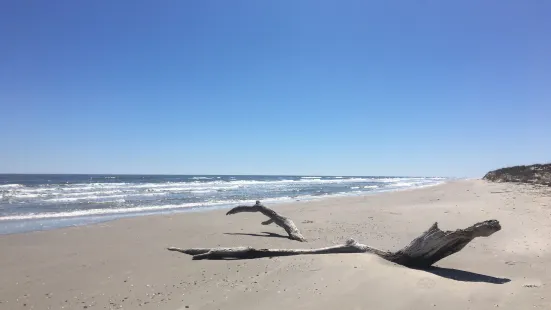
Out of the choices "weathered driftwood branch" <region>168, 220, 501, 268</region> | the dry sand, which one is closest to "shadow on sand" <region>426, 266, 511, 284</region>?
the dry sand

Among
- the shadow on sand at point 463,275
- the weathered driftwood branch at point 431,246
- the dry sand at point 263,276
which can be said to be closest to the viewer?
the dry sand at point 263,276

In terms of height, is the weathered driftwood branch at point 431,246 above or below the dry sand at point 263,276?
above

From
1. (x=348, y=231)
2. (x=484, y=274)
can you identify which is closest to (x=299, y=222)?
(x=348, y=231)

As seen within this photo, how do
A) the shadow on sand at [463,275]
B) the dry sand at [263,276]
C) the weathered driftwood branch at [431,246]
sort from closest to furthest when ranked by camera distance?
the dry sand at [263,276] → the shadow on sand at [463,275] → the weathered driftwood branch at [431,246]

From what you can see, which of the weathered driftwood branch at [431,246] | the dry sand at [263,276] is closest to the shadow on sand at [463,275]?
the dry sand at [263,276]

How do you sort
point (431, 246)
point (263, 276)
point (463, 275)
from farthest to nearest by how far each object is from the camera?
1. point (431, 246)
2. point (263, 276)
3. point (463, 275)

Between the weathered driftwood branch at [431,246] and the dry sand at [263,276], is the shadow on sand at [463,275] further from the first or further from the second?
the weathered driftwood branch at [431,246]

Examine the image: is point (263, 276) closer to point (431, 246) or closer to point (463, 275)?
point (431, 246)

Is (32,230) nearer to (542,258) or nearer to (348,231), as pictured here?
(348,231)

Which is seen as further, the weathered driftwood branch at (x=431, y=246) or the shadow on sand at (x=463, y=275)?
the weathered driftwood branch at (x=431, y=246)

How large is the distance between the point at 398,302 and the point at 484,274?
2.19m

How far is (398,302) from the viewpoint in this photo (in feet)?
15.6

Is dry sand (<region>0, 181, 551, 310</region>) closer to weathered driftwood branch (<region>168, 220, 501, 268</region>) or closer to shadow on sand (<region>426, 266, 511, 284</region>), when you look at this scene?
shadow on sand (<region>426, 266, 511, 284</region>)

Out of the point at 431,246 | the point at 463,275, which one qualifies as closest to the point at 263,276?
the point at 431,246
